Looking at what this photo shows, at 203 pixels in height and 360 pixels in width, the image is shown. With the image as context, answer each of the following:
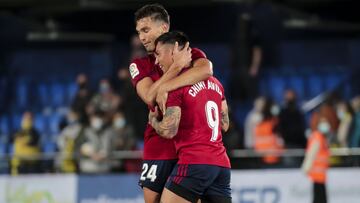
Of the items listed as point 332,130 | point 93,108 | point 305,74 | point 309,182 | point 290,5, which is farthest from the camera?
point 290,5

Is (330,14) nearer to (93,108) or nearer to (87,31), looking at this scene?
(87,31)

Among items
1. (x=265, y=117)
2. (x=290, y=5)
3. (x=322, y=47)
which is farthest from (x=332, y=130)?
(x=290, y=5)

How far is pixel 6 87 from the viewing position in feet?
58.8

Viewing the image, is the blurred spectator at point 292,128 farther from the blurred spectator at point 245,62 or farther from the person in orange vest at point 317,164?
the blurred spectator at point 245,62

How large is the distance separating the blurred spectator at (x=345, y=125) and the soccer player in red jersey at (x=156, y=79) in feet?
23.0

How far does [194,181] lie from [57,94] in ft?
41.1

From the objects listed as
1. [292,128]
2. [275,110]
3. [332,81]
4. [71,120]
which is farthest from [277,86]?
[71,120]

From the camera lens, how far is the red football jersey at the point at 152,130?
19.7 feet

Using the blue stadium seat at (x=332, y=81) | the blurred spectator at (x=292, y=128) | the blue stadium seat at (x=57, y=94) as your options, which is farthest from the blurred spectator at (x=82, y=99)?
the blue stadium seat at (x=332, y=81)

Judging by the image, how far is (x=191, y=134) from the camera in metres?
5.64

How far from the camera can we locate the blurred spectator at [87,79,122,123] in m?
13.8

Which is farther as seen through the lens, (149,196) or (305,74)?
(305,74)

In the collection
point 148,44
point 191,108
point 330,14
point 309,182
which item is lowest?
point 309,182

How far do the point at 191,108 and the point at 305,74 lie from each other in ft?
39.5
